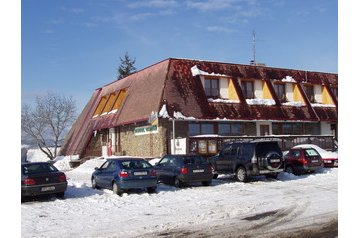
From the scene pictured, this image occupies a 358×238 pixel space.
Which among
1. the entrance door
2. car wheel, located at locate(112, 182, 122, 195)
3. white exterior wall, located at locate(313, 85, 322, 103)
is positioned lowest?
car wheel, located at locate(112, 182, 122, 195)

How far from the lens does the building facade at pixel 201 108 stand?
91.1 ft

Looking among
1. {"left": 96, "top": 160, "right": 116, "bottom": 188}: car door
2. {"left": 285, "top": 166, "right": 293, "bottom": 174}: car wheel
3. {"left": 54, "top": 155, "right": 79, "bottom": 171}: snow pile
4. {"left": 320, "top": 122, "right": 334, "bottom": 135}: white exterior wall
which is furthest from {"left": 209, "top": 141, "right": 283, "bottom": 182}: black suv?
{"left": 54, "top": 155, "right": 79, "bottom": 171}: snow pile

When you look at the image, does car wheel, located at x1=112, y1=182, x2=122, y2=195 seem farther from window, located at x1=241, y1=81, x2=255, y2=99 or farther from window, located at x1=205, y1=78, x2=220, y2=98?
window, located at x1=241, y1=81, x2=255, y2=99

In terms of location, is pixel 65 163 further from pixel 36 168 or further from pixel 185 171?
pixel 36 168

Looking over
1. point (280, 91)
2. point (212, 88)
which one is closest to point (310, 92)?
point (280, 91)

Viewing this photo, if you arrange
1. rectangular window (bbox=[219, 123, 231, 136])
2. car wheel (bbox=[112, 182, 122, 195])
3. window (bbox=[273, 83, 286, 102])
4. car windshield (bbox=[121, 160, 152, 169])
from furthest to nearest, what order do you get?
window (bbox=[273, 83, 286, 102]) < rectangular window (bbox=[219, 123, 231, 136]) < car windshield (bbox=[121, 160, 152, 169]) < car wheel (bbox=[112, 182, 122, 195])

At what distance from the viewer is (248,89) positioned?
108ft

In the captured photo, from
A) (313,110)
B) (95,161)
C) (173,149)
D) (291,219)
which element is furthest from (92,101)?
(291,219)

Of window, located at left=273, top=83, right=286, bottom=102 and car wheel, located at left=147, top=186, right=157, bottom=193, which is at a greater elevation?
window, located at left=273, top=83, right=286, bottom=102

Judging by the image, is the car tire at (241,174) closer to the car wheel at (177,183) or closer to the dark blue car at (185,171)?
the dark blue car at (185,171)

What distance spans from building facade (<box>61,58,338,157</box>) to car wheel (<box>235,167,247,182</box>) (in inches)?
230

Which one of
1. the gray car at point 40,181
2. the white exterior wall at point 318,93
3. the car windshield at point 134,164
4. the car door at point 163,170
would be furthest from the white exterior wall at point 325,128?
the gray car at point 40,181

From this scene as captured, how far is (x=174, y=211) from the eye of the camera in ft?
41.1

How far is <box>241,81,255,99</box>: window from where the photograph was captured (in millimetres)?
32625
